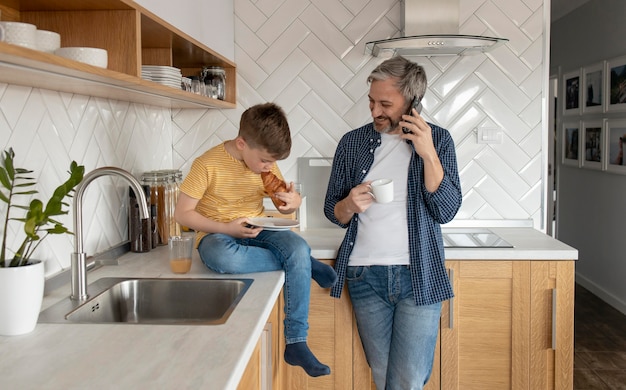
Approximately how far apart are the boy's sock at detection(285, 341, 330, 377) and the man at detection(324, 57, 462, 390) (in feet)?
1.28

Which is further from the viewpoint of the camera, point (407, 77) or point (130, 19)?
point (407, 77)

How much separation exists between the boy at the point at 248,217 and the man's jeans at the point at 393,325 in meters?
0.28

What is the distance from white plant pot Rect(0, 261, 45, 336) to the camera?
4.75 ft

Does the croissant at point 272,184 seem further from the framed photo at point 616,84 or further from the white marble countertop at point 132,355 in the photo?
the framed photo at point 616,84

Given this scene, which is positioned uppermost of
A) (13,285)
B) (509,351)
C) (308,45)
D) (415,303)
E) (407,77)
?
(308,45)

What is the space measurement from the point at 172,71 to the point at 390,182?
857 mm

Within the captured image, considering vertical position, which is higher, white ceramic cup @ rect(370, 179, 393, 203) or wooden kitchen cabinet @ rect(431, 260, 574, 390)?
white ceramic cup @ rect(370, 179, 393, 203)

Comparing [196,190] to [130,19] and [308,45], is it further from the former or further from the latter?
[308,45]

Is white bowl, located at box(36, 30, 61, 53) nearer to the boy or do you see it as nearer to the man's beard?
the boy

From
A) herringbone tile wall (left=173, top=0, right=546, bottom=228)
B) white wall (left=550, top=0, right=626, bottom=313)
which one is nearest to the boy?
herringbone tile wall (left=173, top=0, right=546, bottom=228)

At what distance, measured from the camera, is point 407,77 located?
2291 mm

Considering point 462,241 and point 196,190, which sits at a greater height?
point 196,190

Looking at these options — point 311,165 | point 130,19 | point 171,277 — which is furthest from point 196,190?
point 311,165

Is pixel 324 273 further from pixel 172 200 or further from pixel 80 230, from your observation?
pixel 80 230
